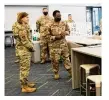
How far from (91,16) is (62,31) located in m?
6.91

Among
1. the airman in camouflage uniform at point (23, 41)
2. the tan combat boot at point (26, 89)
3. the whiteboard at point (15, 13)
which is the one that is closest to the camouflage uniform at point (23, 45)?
the airman in camouflage uniform at point (23, 41)

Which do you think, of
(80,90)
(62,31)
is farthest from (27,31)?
(80,90)

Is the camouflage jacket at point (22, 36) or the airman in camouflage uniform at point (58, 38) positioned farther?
the airman in camouflage uniform at point (58, 38)

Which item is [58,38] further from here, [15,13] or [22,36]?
[15,13]

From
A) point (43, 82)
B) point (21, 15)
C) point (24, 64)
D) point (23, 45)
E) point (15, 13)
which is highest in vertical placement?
point (15, 13)

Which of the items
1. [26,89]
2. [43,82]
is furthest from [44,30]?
[26,89]

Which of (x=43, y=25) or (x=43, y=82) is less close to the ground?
(x=43, y=25)

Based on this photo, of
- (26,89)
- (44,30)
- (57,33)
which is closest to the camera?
(26,89)

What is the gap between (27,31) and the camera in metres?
3.85

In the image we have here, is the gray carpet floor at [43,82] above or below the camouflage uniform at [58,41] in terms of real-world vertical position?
below

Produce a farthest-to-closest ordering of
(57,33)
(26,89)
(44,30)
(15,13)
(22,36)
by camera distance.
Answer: (15,13) < (44,30) < (57,33) < (26,89) < (22,36)

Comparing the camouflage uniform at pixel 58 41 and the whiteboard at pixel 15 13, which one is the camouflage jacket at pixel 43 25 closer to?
the camouflage uniform at pixel 58 41

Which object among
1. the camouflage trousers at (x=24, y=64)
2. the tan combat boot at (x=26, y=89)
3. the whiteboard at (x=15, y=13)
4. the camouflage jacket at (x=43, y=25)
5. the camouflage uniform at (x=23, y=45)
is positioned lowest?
the tan combat boot at (x=26, y=89)
